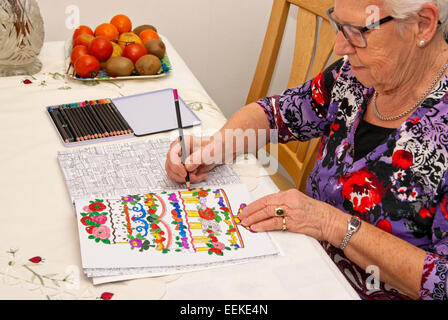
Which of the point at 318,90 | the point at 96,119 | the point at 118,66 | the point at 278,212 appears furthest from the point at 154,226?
the point at 118,66

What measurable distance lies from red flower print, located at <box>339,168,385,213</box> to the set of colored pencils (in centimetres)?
55

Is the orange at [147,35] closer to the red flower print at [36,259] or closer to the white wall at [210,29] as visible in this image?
the white wall at [210,29]

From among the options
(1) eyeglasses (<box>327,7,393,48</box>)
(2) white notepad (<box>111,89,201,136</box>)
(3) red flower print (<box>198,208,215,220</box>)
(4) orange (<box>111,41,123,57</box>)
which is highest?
(1) eyeglasses (<box>327,7,393,48</box>)

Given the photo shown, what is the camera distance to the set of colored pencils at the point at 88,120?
119cm

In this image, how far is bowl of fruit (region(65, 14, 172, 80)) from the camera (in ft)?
4.74

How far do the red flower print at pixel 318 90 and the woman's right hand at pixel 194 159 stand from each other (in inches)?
12.0

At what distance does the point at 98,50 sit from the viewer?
4.73 ft

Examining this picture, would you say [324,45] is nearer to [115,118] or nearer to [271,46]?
[271,46]

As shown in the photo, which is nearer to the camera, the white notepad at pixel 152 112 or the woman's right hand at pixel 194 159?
the woman's right hand at pixel 194 159

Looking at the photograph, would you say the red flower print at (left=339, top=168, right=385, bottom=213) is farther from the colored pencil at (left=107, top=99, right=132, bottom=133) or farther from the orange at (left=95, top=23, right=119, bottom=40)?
the orange at (left=95, top=23, right=119, bottom=40)

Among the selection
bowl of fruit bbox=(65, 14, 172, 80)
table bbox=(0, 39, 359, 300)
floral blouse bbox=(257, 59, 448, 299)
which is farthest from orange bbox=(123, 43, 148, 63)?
floral blouse bbox=(257, 59, 448, 299)

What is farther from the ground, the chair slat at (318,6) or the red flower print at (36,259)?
the chair slat at (318,6)

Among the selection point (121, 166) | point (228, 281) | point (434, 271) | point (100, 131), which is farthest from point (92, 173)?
point (434, 271)

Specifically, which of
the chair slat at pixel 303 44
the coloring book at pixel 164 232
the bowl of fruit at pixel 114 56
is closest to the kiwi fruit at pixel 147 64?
the bowl of fruit at pixel 114 56
